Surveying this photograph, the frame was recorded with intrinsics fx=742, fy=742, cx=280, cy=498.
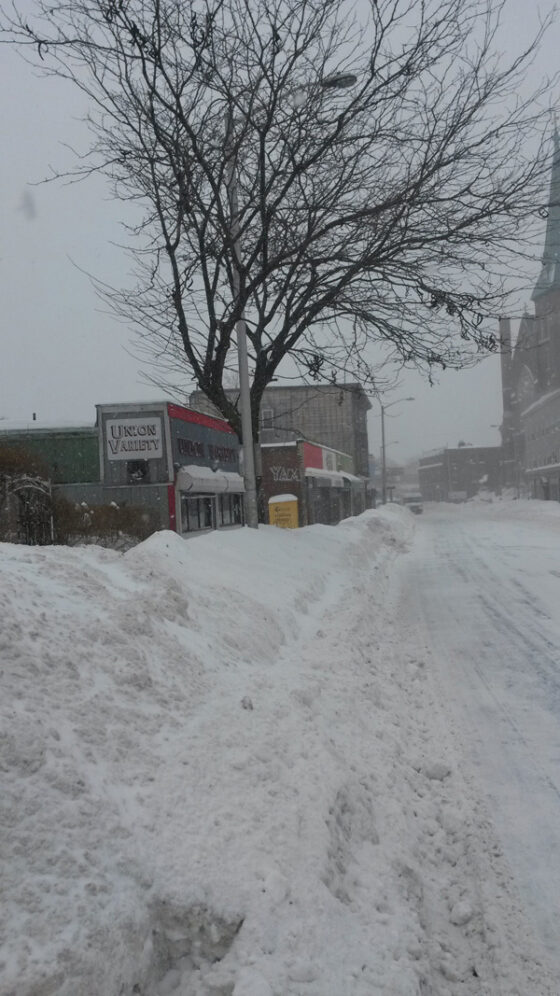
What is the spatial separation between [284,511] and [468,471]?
9063 cm

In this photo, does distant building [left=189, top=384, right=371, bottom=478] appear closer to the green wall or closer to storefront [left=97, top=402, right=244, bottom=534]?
the green wall

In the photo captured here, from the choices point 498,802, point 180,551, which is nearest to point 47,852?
point 498,802

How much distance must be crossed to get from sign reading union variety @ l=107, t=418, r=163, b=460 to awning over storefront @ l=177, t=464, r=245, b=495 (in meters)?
0.98

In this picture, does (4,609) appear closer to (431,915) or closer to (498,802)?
(431,915)

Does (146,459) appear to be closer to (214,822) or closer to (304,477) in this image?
(304,477)

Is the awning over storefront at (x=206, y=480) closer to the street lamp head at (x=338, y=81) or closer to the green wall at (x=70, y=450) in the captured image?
the green wall at (x=70, y=450)

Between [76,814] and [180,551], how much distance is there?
5172 millimetres

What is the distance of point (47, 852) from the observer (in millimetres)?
2652

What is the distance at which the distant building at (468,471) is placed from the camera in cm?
10719

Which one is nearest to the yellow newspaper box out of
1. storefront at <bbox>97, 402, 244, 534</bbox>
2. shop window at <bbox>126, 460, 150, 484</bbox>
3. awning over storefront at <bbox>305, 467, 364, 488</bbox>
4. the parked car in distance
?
storefront at <bbox>97, 402, 244, 534</bbox>

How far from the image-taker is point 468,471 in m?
110

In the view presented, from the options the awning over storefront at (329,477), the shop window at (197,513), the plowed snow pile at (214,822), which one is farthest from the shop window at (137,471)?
the plowed snow pile at (214,822)

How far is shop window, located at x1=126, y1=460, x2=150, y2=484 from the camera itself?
21.2 metres

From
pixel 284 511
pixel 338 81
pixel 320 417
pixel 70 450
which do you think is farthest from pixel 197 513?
pixel 320 417
